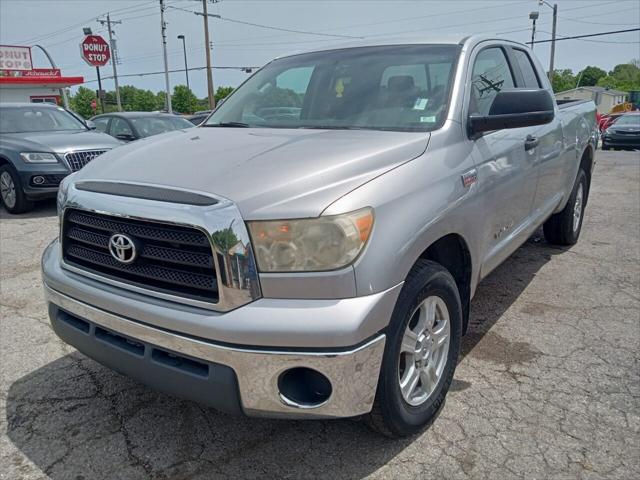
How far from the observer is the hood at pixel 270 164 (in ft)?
6.65

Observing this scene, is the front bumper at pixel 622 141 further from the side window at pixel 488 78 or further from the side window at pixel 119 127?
the side window at pixel 488 78

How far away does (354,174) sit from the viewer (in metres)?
2.18

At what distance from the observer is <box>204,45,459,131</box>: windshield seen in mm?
2906

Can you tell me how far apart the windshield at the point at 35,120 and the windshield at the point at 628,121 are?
18383 millimetres

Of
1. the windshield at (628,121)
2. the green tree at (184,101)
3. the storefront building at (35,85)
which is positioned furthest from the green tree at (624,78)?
the storefront building at (35,85)

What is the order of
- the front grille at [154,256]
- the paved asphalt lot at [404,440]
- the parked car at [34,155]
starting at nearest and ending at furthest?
1. the front grille at [154,256]
2. the paved asphalt lot at [404,440]
3. the parked car at [34,155]

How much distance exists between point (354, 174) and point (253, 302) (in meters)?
0.66

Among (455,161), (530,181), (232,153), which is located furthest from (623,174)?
(232,153)

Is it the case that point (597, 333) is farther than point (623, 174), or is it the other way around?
point (623, 174)

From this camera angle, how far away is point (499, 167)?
3098 millimetres

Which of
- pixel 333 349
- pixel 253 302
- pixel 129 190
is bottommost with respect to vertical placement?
pixel 333 349

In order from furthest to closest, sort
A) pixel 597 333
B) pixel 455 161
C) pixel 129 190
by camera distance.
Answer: pixel 597 333, pixel 455 161, pixel 129 190

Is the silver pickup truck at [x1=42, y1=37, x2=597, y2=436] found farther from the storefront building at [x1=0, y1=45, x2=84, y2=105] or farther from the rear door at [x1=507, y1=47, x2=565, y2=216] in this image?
the storefront building at [x1=0, y1=45, x2=84, y2=105]

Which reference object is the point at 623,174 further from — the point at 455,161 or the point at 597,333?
the point at 455,161
